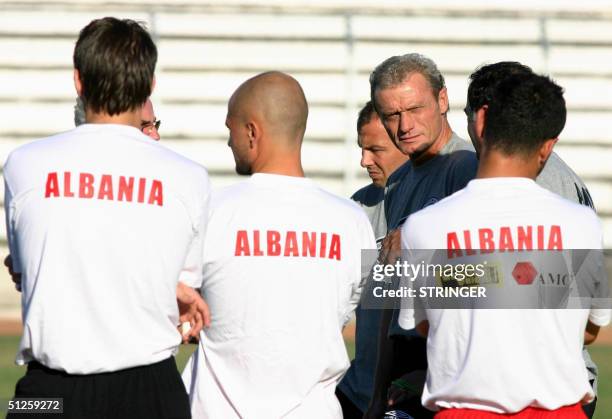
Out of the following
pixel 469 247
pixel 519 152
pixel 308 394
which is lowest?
pixel 308 394

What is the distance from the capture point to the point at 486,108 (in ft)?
12.9

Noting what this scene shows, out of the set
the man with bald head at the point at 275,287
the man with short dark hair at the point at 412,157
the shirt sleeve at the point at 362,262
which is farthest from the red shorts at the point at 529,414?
the man with short dark hair at the point at 412,157

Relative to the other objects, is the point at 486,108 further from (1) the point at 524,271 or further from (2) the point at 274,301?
(2) the point at 274,301

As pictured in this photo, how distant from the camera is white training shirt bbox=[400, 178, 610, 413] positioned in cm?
373

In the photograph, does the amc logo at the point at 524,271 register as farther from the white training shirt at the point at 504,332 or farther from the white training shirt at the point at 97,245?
the white training shirt at the point at 97,245

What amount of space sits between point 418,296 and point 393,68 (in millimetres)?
1544

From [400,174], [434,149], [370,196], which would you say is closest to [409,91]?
[434,149]

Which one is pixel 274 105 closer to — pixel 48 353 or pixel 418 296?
pixel 418 296

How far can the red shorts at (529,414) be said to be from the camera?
374 cm

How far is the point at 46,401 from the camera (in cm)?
361

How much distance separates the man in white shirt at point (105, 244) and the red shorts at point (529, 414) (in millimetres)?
893

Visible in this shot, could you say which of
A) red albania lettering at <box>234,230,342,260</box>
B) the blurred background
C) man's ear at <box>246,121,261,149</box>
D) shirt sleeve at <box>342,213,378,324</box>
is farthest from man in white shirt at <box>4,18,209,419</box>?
the blurred background

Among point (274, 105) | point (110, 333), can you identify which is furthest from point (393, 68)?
point (110, 333)

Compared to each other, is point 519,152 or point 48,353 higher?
point 519,152
